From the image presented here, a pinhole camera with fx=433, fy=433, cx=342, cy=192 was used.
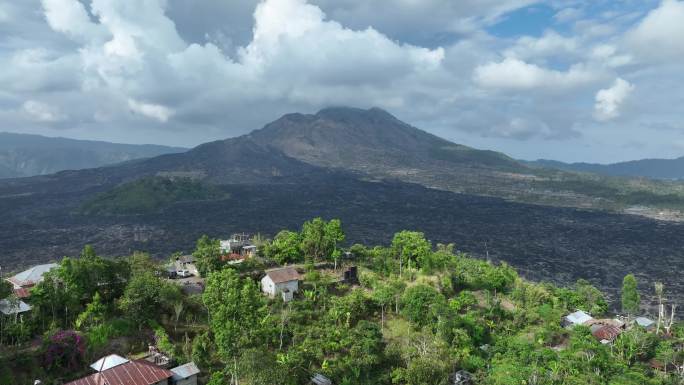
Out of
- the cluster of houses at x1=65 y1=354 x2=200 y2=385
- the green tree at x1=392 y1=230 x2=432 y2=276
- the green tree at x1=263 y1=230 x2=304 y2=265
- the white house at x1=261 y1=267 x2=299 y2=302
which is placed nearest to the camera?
the cluster of houses at x1=65 y1=354 x2=200 y2=385

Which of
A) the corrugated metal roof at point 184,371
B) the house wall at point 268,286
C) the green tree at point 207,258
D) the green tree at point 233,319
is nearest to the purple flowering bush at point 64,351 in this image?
the corrugated metal roof at point 184,371

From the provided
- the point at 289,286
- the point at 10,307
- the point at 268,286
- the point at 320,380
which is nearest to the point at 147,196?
the point at 268,286

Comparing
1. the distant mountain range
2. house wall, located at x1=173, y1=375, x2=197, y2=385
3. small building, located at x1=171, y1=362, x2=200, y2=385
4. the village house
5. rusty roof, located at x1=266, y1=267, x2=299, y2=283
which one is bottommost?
the distant mountain range

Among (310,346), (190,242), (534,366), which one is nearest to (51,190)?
(190,242)

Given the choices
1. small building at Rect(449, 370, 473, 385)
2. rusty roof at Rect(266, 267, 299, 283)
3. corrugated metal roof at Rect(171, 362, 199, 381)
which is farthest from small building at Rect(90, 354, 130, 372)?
small building at Rect(449, 370, 473, 385)

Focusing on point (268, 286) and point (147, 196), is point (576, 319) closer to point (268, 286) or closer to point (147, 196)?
point (268, 286)

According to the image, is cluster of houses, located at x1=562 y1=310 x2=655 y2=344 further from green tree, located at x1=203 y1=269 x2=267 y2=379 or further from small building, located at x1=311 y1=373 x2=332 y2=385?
green tree, located at x1=203 y1=269 x2=267 y2=379
